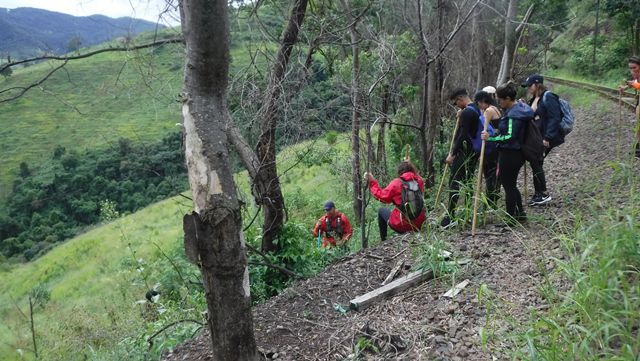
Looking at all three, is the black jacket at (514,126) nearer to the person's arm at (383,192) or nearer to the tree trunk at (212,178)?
the person's arm at (383,192)

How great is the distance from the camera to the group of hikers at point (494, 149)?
513 centimetres

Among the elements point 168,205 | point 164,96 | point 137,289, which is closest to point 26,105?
point 168,205

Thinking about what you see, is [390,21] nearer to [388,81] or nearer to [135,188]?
[388,81]

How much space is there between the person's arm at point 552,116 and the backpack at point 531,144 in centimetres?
102

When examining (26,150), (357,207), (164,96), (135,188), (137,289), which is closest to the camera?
(164,96)

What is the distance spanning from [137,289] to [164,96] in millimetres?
10157

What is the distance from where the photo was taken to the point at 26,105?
Answer: 259ft

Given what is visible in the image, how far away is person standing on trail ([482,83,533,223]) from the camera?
5.09 m

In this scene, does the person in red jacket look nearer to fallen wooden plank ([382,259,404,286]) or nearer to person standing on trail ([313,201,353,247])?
fallen wooden plank ([382,259,404,286])

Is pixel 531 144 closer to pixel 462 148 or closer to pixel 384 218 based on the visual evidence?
pixel 462 148

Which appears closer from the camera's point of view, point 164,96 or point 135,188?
point 164,96

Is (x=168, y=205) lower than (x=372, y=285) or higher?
lower

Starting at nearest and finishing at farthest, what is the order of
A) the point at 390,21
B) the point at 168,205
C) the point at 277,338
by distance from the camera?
the point at 277,338
the point at 390,21
the point at 168,205

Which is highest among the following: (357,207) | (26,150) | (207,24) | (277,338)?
(207,24)
